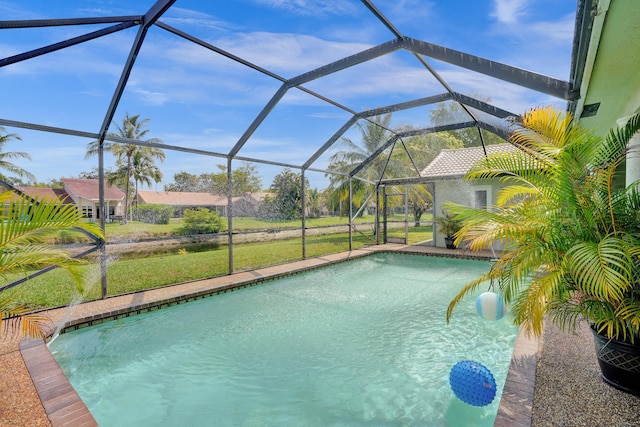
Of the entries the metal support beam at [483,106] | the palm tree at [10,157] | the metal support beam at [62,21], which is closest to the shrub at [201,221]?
the palm tree at [10,157]

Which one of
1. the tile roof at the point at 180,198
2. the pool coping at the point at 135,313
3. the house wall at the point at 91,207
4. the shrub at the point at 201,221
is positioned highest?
the tile roof at the point at 180,198

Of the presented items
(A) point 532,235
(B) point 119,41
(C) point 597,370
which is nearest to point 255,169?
(B) point 119,41

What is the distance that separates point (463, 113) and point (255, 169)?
5.93m

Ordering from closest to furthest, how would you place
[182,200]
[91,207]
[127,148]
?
1. [91,207]
2. [127,148]
3. [182,200]

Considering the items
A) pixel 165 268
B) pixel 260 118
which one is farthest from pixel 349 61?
pixel 165 268

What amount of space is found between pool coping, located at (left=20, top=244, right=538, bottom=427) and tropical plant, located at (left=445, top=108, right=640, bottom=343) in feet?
1.86

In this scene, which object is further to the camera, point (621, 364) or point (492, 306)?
point (492, 306)

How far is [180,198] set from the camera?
839cm

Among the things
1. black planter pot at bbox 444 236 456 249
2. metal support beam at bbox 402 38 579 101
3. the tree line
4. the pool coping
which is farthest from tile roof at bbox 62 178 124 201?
black planter pot at bbox 444 236 456 249

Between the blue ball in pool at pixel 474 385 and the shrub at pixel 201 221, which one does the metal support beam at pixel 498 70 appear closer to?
the blue ball in pool at pixel 474 385

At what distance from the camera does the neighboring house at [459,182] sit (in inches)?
441

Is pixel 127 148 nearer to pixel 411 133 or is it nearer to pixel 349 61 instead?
pixel 349 61

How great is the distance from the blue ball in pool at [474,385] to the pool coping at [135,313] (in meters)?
0.13

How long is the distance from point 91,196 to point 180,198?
2564mm
